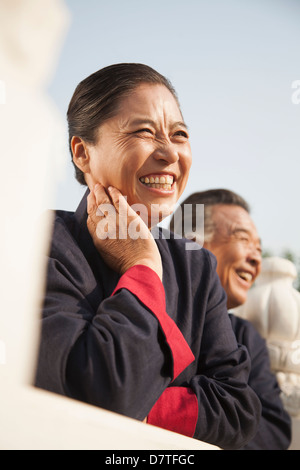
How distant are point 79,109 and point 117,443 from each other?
838 millimetres

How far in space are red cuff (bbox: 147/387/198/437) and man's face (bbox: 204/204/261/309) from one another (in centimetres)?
80

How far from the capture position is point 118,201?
1144 millimetres

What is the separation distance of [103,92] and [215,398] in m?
0.76

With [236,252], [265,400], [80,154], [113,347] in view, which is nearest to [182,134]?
[80,154]

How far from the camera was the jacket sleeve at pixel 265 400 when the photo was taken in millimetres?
1477

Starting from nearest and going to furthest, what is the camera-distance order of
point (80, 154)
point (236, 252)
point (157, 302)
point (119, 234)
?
point (157, 302) < point (119, 234) < point (80, 154) < point (236, 252)

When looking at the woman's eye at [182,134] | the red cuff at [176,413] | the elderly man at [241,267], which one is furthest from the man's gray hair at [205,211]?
the red cuff at [176,413]

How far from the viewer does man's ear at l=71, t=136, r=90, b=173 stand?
4.11ft

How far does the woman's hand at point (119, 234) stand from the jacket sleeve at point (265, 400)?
0.68m

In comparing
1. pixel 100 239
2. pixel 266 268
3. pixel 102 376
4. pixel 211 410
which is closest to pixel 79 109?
pixel 100 239

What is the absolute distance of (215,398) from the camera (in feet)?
3.55

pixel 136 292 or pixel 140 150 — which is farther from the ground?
pixel 140 150

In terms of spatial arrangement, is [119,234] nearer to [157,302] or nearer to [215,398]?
[157,302]
